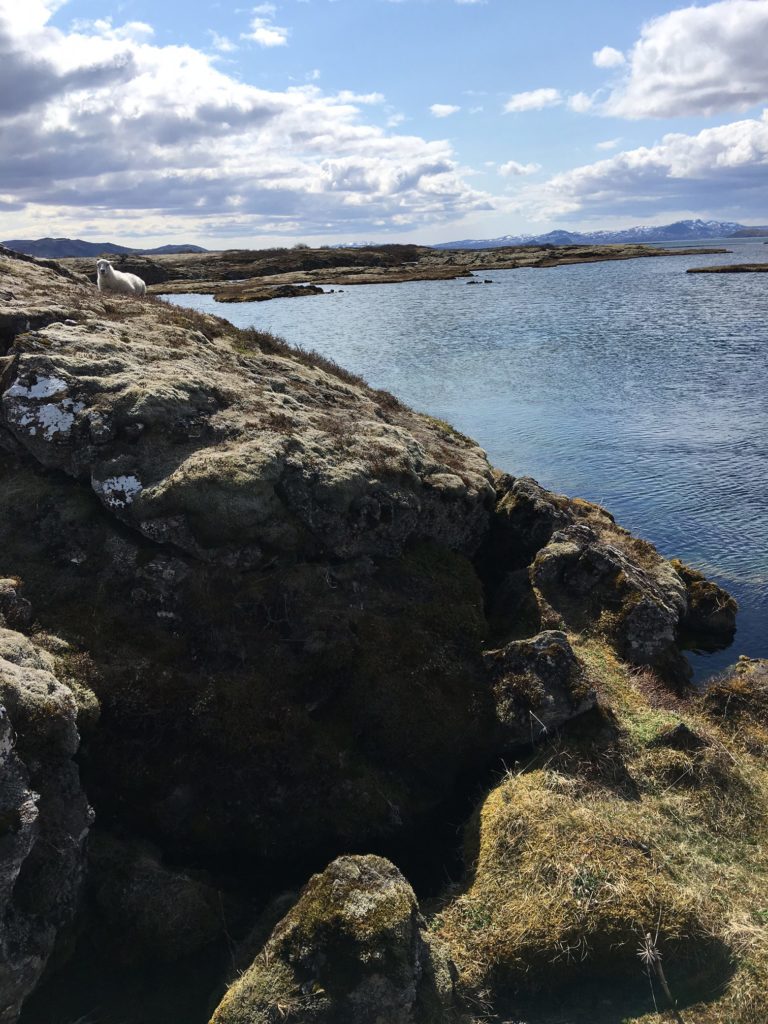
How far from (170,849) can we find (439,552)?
10.2 metres

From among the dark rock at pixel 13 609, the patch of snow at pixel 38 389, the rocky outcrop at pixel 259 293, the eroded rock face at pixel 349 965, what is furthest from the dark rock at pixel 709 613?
the rocky outcrop at pixel 259 293

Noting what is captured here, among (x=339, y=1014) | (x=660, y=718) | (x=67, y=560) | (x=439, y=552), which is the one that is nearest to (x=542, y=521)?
(x=439, y=552)

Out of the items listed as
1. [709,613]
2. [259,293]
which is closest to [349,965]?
[709,613]

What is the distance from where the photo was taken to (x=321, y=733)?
50.3 ft

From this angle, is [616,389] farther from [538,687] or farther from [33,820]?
[33,820]

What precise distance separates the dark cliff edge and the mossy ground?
5 centimetres

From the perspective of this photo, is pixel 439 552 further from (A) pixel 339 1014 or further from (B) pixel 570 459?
(B) pixel 570 459

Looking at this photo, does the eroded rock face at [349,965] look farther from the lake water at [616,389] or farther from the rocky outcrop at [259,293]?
the rocky outcrop at [259,293]

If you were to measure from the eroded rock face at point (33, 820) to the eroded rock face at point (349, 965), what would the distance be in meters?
2.88

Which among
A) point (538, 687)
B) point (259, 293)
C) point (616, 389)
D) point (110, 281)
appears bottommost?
point (538, 687)

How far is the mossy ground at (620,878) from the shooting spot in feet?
38.3

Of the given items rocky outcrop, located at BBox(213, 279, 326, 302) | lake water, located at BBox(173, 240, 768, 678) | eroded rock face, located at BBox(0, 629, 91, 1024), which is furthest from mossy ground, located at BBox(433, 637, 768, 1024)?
rocky outcrop, located at BBox(213, 279, 326, 302)

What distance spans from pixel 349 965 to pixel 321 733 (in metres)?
5.13

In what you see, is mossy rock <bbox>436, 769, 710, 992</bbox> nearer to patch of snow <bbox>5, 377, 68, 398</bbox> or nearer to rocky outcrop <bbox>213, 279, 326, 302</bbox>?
patch of snow <bbox>5, 377, 68, 398</bbox>
